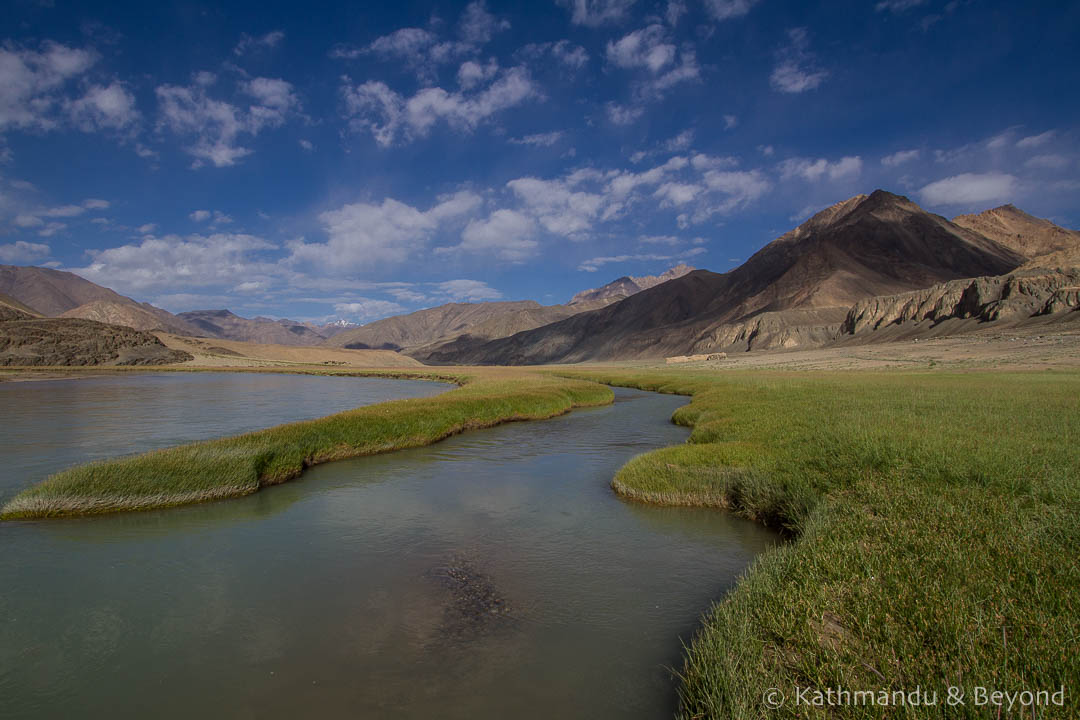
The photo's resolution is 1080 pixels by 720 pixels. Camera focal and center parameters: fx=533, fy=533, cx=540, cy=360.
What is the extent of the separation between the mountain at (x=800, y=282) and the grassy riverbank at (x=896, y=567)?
4347 inches

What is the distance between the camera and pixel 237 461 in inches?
586

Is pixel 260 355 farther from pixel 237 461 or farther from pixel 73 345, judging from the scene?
pixel 237 461

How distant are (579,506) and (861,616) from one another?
25.1 feet

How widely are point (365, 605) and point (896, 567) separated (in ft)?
22.9

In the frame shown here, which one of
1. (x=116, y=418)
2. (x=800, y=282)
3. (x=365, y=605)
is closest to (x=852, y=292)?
(x=800, y=282)

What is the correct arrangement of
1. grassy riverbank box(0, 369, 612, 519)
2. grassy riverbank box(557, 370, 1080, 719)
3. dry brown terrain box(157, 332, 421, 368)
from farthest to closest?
1. dry brown terrain box(157, 332, 421, 368)
2. grassy riverbank box(0, 369, 612, 519)
3. grassy riverbank box(557, 370, 1080, 719)

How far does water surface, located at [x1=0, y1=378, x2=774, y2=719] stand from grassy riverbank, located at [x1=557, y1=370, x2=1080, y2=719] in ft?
3.52

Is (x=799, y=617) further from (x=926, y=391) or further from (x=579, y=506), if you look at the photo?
(x=926, y=391)

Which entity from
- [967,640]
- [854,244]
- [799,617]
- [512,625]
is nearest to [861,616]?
[799,617]

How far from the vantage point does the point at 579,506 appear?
12.7 meters

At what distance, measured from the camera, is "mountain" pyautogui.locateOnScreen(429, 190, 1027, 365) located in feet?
432

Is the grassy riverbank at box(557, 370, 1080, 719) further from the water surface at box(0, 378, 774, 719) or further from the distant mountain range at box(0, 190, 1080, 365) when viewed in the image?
the distant mountain range at box(0, 190, 1080, 365)

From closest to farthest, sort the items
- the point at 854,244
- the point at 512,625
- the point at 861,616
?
the point at 861,616 → the point at 512,625 → the point at 854,244

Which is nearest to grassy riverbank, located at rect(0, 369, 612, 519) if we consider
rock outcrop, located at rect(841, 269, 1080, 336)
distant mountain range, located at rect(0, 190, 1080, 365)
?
rock outcrop, located at rect(841, 269, 1080, 336)
